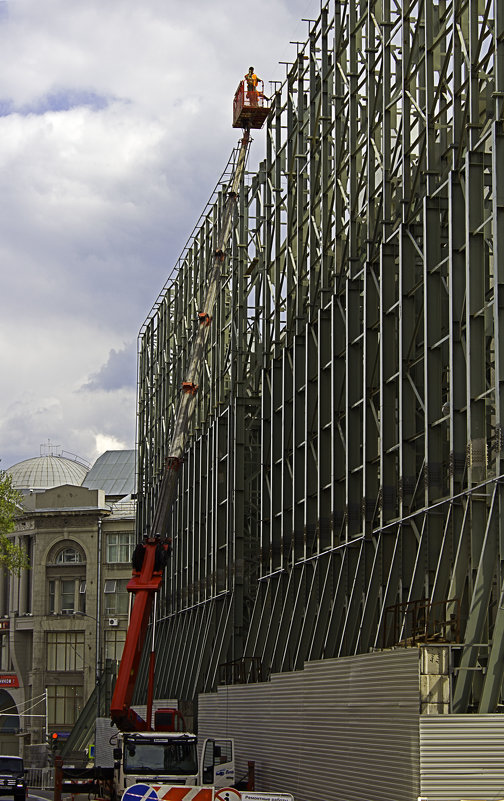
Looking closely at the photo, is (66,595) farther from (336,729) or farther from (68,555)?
(336,729)

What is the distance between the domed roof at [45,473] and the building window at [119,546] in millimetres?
26004

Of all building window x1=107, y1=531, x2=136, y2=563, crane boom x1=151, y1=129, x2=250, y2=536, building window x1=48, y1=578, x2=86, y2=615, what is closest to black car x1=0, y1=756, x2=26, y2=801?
crane boom x1=151, y1=129, x2=250, y2=536

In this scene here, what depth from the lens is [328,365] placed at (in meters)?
43.9

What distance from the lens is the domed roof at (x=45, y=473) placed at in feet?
458

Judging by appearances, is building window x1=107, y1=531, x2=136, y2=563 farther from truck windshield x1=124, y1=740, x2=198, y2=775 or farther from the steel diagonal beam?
the steel diagonal beam

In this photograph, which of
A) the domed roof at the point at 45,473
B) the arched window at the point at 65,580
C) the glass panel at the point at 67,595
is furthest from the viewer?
the domed roof at the point at 45,473

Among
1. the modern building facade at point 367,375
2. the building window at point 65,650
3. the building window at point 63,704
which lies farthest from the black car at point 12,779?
the building window at point 65,650

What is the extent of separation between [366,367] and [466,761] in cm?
1857

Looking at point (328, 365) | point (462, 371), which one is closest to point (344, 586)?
point (328, 365)

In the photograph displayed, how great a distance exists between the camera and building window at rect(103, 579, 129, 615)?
4385 inches

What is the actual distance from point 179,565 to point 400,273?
39.1m

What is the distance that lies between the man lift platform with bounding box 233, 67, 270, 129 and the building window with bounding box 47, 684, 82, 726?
203 ft

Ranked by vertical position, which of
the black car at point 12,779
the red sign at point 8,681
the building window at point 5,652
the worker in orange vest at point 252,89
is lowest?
the black car at point 12,779

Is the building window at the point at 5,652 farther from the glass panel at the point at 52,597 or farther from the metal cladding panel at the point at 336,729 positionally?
the metal cladding panel at the point at 336,729
